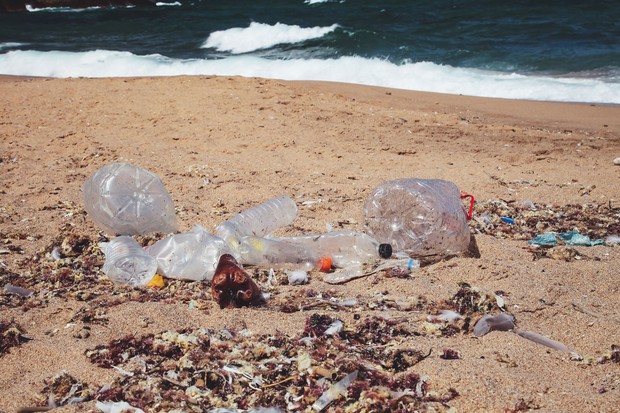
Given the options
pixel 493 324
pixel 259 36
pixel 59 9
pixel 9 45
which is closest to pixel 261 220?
pixel 493 324

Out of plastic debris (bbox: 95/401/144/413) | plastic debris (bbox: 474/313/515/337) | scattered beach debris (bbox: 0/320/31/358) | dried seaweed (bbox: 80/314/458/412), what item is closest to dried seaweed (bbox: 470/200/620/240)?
plastic debris (bbox: 474/313/515/337)

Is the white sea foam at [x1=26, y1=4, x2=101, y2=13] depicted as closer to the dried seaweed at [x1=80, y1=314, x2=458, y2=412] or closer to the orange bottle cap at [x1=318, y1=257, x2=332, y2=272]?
the orange bottle cap at [x1=318, y1=257, x2=332, y2=272]

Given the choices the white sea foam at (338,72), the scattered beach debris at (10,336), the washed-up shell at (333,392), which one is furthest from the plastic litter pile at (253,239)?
the white sea foam at (338,72)

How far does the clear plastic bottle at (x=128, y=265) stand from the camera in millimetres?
3268

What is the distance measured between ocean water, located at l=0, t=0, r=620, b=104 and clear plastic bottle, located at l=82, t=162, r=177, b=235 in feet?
23.0

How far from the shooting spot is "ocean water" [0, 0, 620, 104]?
1063 centimetres

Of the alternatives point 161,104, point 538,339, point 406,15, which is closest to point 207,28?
point 406,15

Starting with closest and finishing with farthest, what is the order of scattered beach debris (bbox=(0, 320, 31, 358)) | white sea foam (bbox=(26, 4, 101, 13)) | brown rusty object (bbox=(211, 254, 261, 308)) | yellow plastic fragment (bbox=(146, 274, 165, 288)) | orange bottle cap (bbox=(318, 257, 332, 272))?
scattered beach debris (bbox=(0, 320, 31, 358))
brown rusty object (bbox=(211, 254, 261, 308))
yellow plastic fragment (bbox=(146, 274, 165, 288))
orange bottle cap (bbox=(318, 257, 332, 272))
white sea foam (bbox=(26, 4, 101, 13))

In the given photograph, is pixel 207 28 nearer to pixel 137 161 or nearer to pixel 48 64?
pixel 48 64

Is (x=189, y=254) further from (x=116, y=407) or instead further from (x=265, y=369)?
(x=116, y=407)

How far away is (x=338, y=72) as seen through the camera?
1163cm

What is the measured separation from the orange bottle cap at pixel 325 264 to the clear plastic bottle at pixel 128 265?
919 millimetres

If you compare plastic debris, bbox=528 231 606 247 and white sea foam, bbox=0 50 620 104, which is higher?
white sea foam, bbox=0 50 620 104

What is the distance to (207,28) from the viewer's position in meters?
18.1
